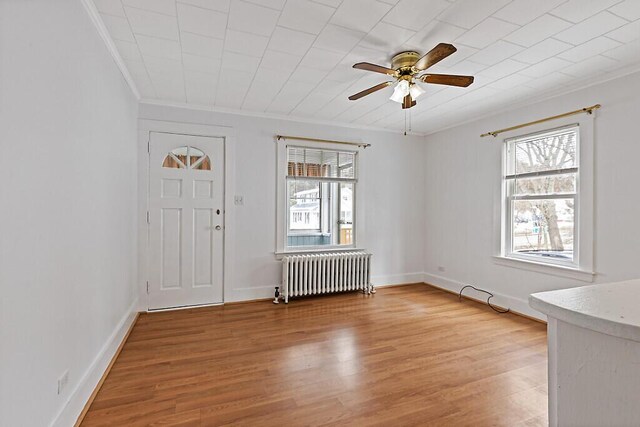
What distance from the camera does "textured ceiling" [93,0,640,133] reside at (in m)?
1.99

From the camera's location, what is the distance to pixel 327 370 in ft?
7.90

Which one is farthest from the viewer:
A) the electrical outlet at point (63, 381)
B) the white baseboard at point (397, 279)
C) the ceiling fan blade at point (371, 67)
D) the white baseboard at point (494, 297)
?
the white baseboard at point (397, 279)

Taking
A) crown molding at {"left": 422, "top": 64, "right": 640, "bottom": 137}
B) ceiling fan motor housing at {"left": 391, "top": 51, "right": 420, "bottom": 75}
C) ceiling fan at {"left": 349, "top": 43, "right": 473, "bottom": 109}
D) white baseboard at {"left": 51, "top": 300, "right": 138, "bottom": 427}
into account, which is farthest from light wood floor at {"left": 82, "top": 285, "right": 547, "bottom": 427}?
crown molding at {"left": 422, "top": 64, "right": 640, "bottom": 137}

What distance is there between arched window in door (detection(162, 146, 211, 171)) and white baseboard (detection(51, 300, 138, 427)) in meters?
1.83

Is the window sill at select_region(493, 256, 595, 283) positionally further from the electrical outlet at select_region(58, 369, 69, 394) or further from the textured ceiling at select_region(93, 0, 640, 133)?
the electrical outlet at select_region(58, 369, 69, 394)

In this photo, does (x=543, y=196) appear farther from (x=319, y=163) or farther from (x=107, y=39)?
(x=107, y=39)

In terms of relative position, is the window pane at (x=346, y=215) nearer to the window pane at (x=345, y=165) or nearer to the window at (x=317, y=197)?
the window at (x=317, y=197)

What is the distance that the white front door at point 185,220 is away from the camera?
3744 mm

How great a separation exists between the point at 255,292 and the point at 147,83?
279 centimetres

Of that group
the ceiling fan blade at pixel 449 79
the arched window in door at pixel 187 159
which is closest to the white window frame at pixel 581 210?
the ceiling fan blade at pixel 449 79

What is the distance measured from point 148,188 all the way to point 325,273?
2510mm

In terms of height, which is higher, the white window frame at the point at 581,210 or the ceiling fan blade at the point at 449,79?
the ceiling fan blade at the point at 449,79

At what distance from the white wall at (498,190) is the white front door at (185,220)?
336cm

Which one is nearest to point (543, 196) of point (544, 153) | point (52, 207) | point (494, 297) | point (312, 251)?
point (544, 153)
